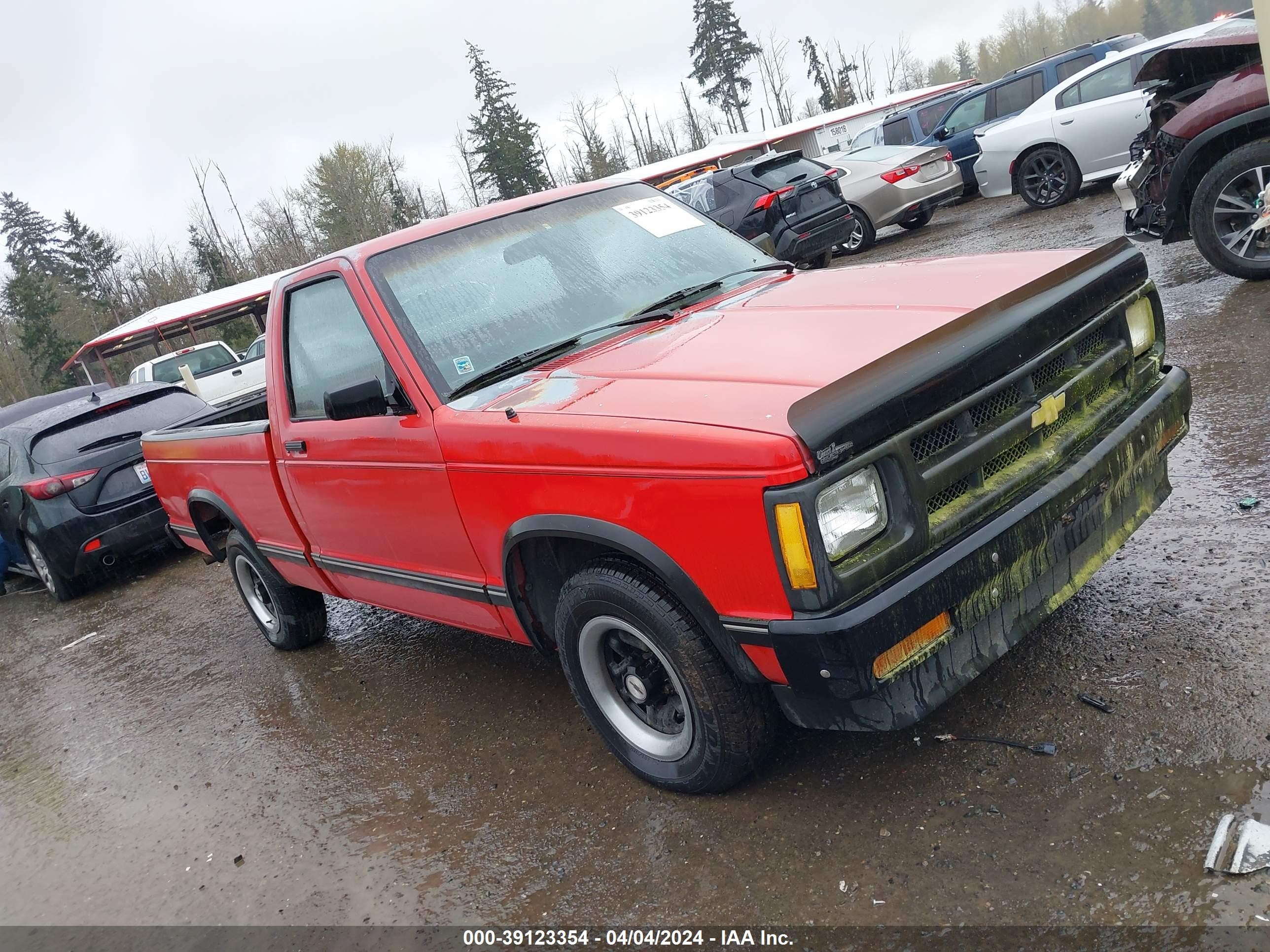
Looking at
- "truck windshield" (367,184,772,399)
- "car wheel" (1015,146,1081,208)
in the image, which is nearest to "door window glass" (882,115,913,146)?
"car wheel" (1015,146,1081,208)

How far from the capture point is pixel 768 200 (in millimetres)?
13156

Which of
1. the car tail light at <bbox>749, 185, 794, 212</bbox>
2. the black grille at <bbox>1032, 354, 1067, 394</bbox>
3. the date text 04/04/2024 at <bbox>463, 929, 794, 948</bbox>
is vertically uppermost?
the car tail light at <bbox>749, 185, 794, 212</bbox>

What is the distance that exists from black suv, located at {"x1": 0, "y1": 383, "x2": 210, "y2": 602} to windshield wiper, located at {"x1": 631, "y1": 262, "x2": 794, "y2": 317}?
19.5 ft

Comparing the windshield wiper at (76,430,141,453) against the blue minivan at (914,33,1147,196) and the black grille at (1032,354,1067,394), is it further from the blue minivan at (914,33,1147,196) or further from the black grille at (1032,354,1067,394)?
the blue minivan at (914,33,1147,196)

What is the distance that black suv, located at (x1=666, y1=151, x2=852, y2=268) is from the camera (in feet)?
39.8

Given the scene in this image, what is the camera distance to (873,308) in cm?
305

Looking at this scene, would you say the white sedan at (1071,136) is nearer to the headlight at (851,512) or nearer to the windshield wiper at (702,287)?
the windshield wiper at (702,287)

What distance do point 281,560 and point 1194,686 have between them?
13.4 feet

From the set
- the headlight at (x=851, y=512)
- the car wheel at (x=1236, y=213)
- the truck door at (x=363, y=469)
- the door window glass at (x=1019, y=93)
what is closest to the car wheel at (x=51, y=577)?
the truck door at (x=363, y=469)

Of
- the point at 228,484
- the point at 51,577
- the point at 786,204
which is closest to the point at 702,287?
the point at 228,484

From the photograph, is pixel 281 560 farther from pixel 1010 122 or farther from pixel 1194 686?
pixel 1010 122

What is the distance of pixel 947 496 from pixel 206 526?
15.5 ft

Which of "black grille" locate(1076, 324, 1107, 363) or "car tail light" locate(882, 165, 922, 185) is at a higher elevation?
"car tail light" locate(882, 165, 922, 185)

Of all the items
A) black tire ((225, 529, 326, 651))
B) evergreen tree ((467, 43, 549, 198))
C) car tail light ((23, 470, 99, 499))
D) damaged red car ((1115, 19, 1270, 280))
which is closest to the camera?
black tire ((225, 529, 326, 651))
